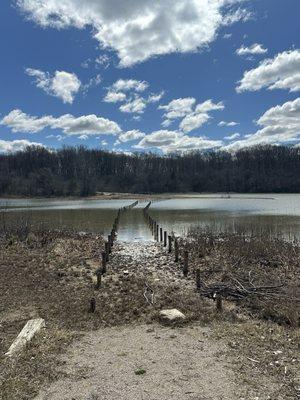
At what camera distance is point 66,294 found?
44.5ft

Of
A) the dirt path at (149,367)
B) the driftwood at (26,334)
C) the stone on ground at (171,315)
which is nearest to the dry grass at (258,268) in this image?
the stone on ground at (171,315)

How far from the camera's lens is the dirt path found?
688 centimetres

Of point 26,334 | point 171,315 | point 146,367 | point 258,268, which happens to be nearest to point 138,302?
point 171,315

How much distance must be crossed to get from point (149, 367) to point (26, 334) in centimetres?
326

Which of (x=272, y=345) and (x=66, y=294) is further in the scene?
(x=66, y=294)

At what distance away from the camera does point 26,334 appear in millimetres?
9531

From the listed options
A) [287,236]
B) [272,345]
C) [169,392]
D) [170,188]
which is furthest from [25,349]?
[170,188]

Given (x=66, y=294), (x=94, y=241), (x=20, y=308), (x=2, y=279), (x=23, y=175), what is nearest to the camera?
(x=20, y=308)

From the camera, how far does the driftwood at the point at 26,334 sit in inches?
344

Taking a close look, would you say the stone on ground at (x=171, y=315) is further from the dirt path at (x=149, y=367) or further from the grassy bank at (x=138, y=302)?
the dirt path at (x=149, y=367)

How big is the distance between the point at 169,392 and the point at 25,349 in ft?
11.4

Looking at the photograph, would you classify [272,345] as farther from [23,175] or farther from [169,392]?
[23,175]

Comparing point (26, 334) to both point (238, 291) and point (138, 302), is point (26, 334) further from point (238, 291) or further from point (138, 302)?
point (238, 291)

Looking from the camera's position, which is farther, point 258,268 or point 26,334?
point 258,268
